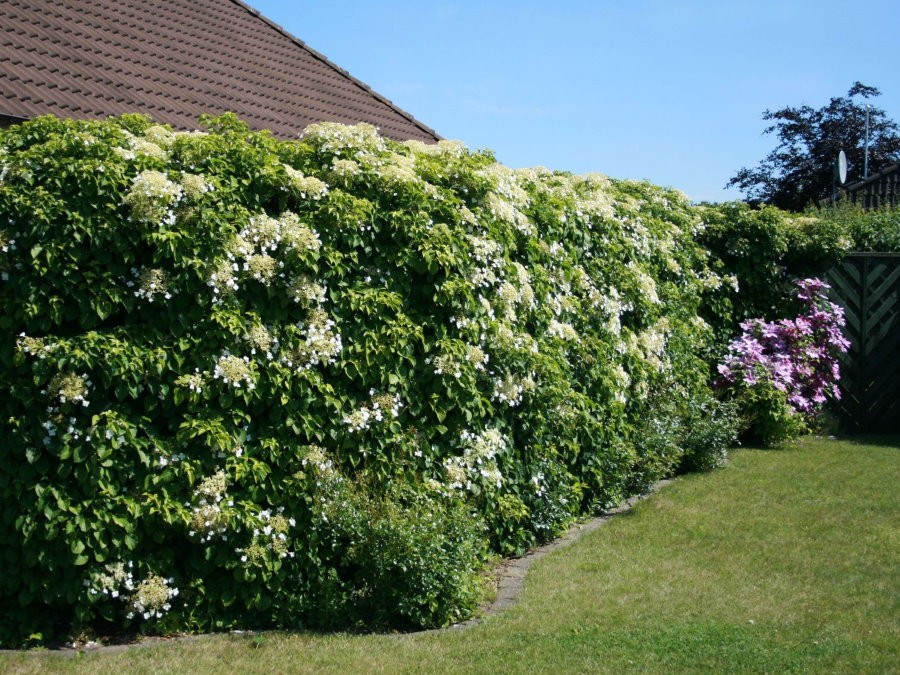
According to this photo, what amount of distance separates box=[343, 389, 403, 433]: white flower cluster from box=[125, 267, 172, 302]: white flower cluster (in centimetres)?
137

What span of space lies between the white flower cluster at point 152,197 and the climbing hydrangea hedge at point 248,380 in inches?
0.5

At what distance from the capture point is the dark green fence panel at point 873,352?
12164 mm

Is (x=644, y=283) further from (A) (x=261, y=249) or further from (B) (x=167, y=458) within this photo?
(B) (x=167, y=458)

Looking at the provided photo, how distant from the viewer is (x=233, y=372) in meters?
5.55

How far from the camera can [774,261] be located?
40.7 feet

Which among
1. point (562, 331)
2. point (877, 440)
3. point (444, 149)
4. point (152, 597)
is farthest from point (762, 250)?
point (152, 597)

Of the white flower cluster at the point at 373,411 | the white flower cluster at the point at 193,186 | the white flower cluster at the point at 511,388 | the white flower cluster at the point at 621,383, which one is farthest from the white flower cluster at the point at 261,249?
the white flower cluster at the point at 621,383

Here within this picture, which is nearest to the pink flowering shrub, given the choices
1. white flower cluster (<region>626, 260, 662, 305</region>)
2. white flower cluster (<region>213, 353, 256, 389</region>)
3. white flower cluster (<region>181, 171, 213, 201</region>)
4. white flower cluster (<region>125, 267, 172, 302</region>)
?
white flower cluster (<region>626, 260, 662, 305</region>)

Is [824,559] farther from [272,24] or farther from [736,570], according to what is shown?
[272,24]

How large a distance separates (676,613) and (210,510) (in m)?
2.85

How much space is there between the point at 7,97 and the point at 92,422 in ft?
17.8

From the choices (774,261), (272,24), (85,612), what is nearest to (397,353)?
(85,612)

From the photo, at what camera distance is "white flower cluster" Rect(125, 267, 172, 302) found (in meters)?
5.46

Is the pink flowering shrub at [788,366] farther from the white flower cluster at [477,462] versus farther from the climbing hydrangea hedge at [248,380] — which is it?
the white flower cluster at [477,462]
